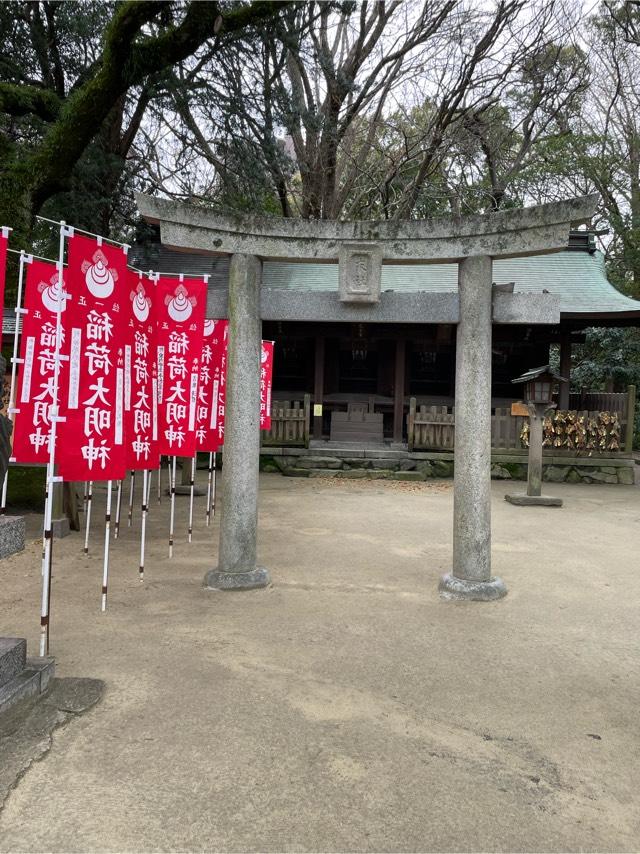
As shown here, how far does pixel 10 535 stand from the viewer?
278cm

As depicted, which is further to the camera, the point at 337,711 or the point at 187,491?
the point at 187,491

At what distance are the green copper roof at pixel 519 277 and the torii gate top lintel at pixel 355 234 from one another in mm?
9873

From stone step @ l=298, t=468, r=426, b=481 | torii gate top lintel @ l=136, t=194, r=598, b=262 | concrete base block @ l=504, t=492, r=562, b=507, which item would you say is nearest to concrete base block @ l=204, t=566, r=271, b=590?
torii gate top lintel @ l=136, t=194, r=598, b=262

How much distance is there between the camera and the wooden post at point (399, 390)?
15273 mm

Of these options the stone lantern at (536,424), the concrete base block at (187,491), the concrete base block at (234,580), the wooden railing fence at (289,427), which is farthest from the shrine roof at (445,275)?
the concrete base block at (234,580)

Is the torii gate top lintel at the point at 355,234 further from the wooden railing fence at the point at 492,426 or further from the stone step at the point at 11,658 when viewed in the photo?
the wooden railing fence at the point at 492,426

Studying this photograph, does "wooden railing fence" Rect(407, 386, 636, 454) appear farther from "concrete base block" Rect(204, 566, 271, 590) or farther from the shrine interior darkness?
"concrete base block" Rect(204, 566, 271, 590)

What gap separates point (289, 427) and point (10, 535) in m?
11.8

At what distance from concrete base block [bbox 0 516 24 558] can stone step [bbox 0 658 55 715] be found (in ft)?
2.57

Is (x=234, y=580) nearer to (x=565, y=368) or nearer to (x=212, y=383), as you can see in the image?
(x=212, y=383)

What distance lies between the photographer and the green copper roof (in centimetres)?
1544

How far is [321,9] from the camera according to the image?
13.7 meters

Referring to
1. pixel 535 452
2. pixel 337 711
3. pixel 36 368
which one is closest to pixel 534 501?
pixel 535 452

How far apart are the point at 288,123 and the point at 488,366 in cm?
1035
